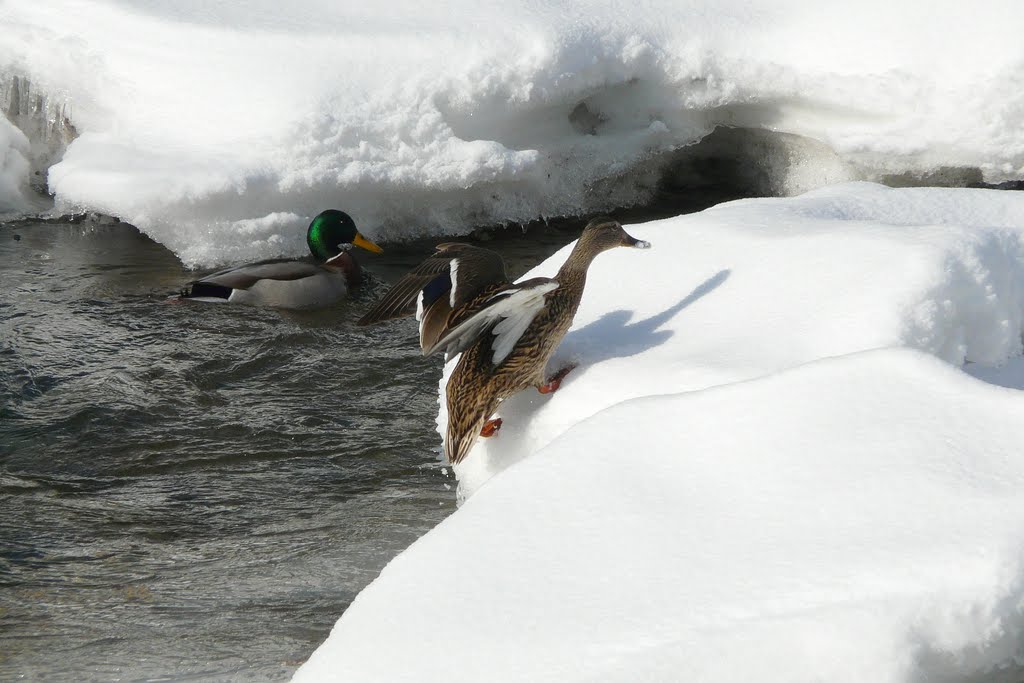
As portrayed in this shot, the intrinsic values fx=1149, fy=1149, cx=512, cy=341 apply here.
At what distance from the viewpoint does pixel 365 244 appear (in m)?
7.04

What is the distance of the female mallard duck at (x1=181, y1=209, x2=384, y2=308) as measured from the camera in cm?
648

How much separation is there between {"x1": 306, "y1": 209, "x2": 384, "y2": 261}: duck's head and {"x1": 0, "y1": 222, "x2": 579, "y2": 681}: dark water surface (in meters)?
0.32

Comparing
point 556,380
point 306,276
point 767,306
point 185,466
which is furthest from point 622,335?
point 306,276

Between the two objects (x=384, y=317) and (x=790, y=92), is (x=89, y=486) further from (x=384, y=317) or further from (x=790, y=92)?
(x=790, y=92)

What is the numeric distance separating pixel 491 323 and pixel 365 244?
3.41 metres

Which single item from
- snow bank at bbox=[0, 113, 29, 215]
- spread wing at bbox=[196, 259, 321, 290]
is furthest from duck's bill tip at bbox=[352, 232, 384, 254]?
snow bank at bbox=[0, 113, 29, 215]

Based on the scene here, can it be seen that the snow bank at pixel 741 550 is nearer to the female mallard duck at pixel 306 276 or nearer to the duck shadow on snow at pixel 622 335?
the duck shadow on snow at pixel 622 335

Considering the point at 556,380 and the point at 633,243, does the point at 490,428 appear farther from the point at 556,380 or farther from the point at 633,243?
the point at 633,243

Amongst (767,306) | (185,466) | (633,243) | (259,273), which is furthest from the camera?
(259,273)

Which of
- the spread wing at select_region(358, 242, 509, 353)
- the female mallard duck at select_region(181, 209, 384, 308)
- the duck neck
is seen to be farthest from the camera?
the female mallard duck at select_region(181, 209, 384, 308)

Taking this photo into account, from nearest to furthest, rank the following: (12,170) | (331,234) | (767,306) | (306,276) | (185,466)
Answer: (767,306) → (185,466) → (306,276) → (331,234) → (12,170)

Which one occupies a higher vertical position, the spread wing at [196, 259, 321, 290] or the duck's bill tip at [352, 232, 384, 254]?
the duck's bill tip at [352, 232, 384, 254]

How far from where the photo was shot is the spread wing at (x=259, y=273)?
21.3 feet

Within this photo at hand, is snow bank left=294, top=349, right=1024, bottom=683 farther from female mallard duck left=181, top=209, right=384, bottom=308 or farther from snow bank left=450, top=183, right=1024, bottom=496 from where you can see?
female mallard duck left=181, top=209, right=384, bottom=308
